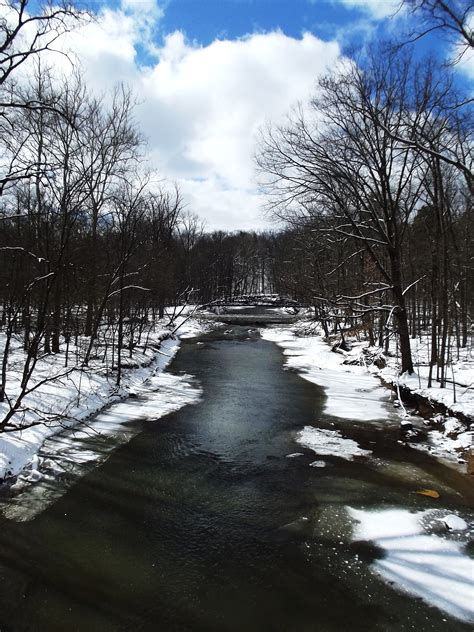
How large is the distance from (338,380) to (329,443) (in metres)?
7.57

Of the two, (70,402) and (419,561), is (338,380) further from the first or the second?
(419,561)

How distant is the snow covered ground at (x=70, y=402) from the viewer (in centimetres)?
811

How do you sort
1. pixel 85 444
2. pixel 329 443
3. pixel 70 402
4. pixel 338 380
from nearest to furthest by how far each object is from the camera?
pixel 85 444, pixel 329 443, pixel 70 402, pixel 338 380

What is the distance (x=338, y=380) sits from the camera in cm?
1722

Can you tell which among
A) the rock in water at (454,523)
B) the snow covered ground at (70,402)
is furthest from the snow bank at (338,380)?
the rock in water at (454,523)

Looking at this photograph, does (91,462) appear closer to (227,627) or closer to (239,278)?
(227,627)

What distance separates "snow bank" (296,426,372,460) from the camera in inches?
365

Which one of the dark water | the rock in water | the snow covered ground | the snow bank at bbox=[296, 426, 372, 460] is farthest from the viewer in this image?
the snow bank at bbox=[296, 426, 372, 460]

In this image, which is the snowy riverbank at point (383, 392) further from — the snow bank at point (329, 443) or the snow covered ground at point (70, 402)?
the snow covered ground at point (70, 402)

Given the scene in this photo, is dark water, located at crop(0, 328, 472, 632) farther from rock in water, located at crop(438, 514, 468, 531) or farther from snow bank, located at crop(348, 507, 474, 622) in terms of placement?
rock in water, located at crop(438, 514, 468, 531)

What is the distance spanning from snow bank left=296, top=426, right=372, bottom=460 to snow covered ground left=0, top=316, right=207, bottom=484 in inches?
167

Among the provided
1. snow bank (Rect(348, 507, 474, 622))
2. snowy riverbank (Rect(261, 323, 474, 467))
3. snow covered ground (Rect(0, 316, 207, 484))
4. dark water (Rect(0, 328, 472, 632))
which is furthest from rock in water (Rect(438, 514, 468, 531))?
snow covered ground (Rect(0, 316, 207, 484))

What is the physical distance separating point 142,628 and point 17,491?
4027mm

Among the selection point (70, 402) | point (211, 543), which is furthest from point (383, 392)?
point (211, 543)
